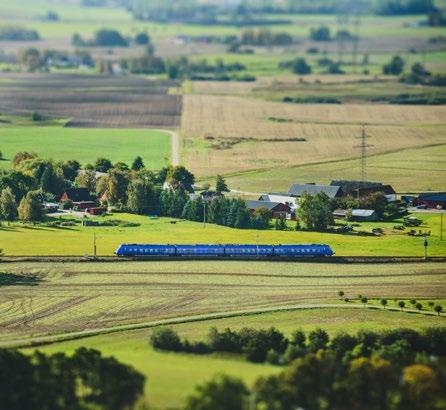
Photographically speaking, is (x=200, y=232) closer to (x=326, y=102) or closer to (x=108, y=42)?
(x=326, y=102)

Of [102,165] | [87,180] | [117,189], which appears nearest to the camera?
[117,189]

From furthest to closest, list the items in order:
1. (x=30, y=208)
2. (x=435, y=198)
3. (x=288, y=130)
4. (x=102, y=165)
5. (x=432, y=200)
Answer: (x=288, y=130) → (x=102, y=165) → (x=435, y=198) → (x=432, y=200) → (x=30, y=208)

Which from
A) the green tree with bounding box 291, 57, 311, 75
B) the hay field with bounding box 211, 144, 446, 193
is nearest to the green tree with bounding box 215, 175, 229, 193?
the hay field with bounding box 211, 144, 446, 193

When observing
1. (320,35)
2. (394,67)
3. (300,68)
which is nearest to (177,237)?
(394,67)

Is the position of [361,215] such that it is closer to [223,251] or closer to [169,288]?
[223,251]

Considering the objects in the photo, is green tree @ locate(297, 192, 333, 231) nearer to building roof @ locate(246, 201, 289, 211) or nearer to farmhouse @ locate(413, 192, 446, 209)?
building roof @ locate(246, 201, 289, 211)

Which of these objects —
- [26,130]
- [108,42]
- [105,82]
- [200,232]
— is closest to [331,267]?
[200,232]
